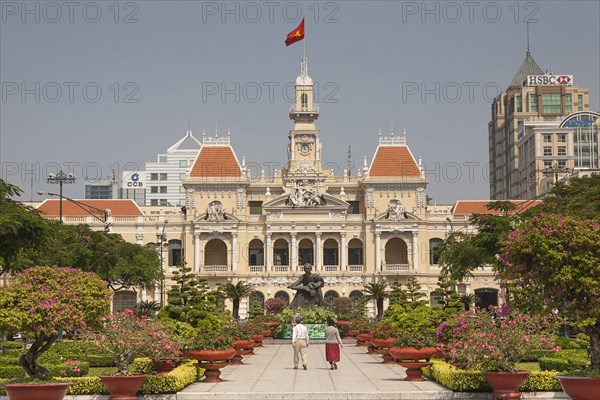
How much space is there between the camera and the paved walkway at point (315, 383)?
25.7 m

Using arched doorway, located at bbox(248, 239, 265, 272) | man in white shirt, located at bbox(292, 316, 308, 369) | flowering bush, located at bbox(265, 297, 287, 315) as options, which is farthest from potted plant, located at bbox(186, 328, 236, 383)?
arched doorway, located at bbox(248, 239, 265, 272)

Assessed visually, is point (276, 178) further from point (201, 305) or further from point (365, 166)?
point (201, 305)

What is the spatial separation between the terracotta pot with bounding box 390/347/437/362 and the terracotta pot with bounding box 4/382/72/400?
10973mm

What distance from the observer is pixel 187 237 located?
328 ft

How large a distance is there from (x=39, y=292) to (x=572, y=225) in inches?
507

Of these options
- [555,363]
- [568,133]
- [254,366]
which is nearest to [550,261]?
[555,363]

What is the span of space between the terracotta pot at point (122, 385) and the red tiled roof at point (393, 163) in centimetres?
7834

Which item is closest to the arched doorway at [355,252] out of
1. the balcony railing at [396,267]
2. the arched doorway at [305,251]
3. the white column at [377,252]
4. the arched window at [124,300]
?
the white column at [377,252]

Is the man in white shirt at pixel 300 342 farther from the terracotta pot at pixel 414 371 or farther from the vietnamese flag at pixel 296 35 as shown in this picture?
the vietnamese flag at pixel 296 35

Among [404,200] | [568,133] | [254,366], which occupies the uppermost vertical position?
[568,133]

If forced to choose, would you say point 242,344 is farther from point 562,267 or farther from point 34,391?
point 562,267

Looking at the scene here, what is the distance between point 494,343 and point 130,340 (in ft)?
29.4

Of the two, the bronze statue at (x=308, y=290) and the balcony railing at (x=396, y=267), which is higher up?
the balcony railing at (x=396, y=267)

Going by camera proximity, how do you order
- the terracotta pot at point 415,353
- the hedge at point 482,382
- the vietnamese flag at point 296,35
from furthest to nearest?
1. the vietnamese flag at point 296,35
2. the terracotta pot at point 415,353
3. the hedge at point 482,382
